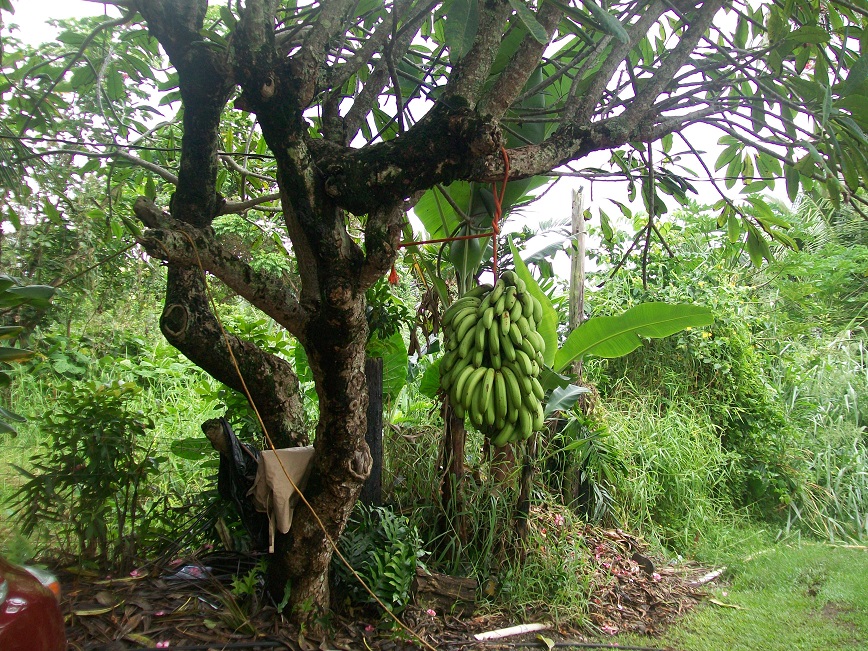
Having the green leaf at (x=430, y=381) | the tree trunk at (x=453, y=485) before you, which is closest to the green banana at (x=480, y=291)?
the tree trunk at (x=453, y=485)

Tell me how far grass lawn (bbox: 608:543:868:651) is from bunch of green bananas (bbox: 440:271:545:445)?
194 centimetres

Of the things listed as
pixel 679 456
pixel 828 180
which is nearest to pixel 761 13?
pixel 828 180

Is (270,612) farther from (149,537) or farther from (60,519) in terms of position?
(60,519)

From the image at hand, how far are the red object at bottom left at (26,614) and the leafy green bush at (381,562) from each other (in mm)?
1354

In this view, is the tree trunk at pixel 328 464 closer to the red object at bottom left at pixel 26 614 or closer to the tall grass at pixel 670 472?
the red object at bottom left at pixel 26 614

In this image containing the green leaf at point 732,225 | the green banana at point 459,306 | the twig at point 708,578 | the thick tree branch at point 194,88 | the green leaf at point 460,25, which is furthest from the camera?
the twig at point 708,578

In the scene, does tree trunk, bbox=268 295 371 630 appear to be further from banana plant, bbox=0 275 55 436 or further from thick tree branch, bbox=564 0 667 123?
thick tree branch, bbox=564 0 667 123

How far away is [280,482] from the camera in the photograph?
2.36 meters

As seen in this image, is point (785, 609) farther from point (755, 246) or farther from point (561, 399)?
point (755, 246)

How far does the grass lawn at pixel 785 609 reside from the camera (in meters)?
3.22

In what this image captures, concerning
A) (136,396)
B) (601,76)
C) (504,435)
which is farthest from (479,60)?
(136,396)

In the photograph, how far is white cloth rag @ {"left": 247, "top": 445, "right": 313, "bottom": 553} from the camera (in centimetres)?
236

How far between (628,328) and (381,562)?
1728 mm

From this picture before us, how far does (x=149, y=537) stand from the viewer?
2955mm
